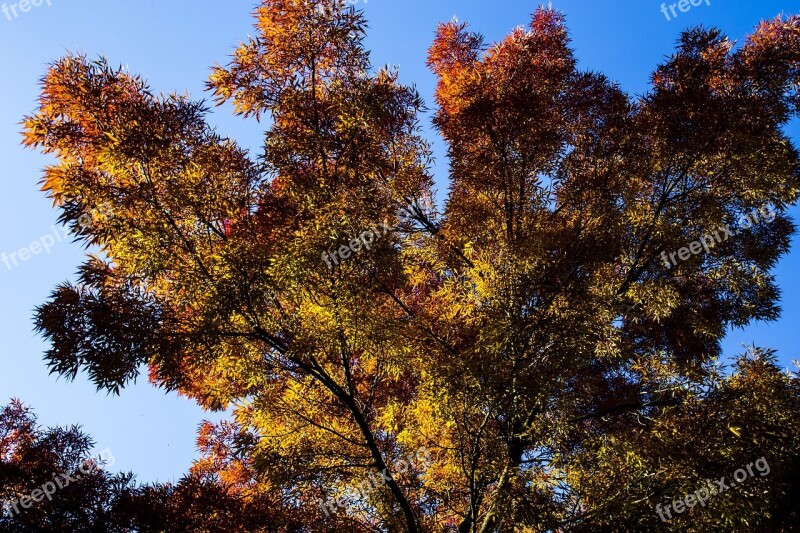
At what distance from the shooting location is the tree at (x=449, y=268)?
203 inches

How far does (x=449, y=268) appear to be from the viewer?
305 inches

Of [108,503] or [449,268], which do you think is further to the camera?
[449,268]

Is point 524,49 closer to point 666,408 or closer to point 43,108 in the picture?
point 666,408

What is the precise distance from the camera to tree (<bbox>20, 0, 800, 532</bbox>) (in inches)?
203

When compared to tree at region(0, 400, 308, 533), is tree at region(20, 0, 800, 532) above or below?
above

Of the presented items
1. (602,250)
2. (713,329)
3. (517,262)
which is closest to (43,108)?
(517,262)

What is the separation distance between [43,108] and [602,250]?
6854 mm

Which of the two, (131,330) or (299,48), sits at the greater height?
(299,48)

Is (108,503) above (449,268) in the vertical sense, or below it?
below

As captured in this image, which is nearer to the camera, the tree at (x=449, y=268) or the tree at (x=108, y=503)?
the tree at (x=449, y=268)

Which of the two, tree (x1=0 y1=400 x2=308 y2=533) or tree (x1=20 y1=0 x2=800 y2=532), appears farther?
tree (x1=0 y1=400 x2=308 y2=533)

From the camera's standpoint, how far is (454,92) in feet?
24.7

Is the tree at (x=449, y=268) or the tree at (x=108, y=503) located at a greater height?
the tree at (x=449, y=268)

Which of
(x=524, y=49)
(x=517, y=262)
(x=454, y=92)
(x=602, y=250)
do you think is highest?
(x=524, y=49)
